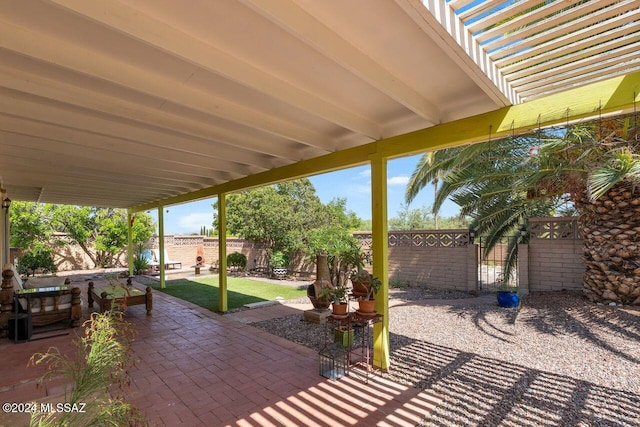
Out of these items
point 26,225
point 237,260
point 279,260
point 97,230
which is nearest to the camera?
point 279,260

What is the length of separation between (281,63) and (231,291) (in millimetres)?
8589

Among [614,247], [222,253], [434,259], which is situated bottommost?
[434,259]

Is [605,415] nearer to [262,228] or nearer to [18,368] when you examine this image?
[18,368]

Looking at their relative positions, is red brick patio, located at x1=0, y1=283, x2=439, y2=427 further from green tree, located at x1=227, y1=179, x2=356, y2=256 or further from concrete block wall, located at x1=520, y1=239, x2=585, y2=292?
green tree, located at x1=227, y1=179, x2=356, y2=256

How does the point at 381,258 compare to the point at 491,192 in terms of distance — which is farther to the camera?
the point at 491,192

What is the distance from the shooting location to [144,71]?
2654 millimetres

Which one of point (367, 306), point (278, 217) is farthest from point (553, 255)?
point (278, 217)

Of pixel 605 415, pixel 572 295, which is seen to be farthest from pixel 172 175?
pixel 572 295

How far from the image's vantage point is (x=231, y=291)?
9.95 metres

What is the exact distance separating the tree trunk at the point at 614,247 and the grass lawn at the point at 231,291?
6.86 metres

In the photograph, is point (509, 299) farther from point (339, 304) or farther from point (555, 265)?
point (339, 304)

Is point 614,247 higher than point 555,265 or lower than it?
higher

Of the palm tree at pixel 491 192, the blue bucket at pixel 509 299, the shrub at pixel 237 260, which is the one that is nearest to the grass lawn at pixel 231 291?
the shrub at pixel 237 260

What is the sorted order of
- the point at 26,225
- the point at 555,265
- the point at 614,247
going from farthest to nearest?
the point at 26,225 → the point at 555,265 → the point at 614,247
